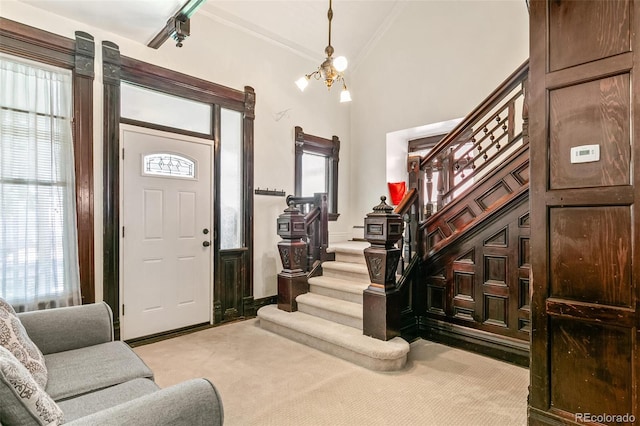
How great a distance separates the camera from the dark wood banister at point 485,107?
2994 mm

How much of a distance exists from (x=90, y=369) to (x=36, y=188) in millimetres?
1902

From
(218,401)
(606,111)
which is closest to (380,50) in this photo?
(606,111)

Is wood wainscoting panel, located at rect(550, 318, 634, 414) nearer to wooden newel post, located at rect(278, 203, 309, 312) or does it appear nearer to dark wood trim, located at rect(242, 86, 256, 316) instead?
wooden newel post, located at rect(278, 203, 309, 312)

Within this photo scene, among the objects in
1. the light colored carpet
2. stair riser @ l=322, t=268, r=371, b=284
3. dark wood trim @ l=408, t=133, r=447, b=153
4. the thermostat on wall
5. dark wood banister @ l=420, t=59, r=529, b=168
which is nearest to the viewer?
the thermostat on wall

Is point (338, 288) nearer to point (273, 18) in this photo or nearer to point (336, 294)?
point (336, 294)

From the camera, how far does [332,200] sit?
5.79 metres

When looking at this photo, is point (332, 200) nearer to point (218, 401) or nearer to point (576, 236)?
point (576, 236)

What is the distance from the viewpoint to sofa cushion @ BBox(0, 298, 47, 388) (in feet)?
5.08

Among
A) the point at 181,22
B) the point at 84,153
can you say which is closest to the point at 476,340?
the point at 181,22

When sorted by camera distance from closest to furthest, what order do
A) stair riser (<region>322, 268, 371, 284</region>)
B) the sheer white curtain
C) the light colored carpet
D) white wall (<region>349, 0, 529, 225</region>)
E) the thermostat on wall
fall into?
the thermostat on wall < the light colored carpet < the sheer white curtain < stair riser (<region>322, 268, 371, 284</region>) < white wall (<region>349, 0, 529, 225</region>)

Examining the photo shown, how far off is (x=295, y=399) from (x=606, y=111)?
8.15ft

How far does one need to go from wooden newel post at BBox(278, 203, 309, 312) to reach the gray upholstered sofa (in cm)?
199

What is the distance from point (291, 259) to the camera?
407 centimetres

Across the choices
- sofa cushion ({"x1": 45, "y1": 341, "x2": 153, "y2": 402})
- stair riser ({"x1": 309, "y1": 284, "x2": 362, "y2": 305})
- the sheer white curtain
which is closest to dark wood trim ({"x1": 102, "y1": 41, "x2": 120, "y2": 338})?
the sheer white curtain
